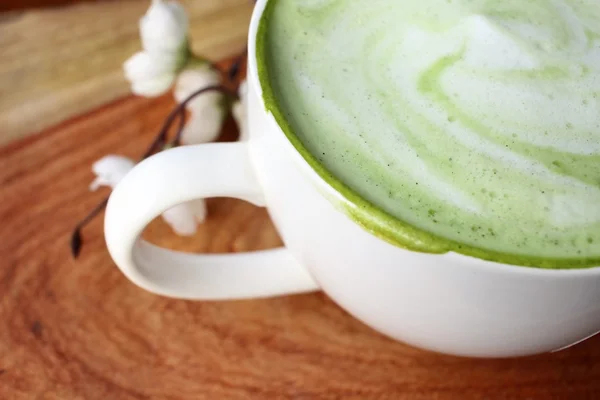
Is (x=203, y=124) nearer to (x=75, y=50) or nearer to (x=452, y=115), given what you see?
(x=75, y=50)

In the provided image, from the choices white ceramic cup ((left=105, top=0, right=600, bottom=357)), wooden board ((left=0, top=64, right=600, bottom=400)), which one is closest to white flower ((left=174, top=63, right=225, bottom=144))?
wooden board ((left=0, top=64, right=600, bottom=400))

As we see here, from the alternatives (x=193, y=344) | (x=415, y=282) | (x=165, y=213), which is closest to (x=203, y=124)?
(x=165, y=213)

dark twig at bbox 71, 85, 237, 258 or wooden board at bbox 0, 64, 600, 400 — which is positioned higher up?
dark twig at bbox 71, 85, 237, 258

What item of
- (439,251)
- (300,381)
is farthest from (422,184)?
(300,381)

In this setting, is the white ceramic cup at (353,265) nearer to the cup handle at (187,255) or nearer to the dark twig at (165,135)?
the cup handle at (187,255)

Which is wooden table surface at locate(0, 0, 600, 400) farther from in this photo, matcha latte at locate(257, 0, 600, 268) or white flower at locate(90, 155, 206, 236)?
matcha latte at locate(257, 0, 600, 268)

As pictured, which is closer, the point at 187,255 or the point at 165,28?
the point at 187,255

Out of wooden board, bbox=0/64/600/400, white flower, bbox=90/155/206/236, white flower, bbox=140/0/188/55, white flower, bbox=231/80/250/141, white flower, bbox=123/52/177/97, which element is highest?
white flower, bbox=140/0/188/55
